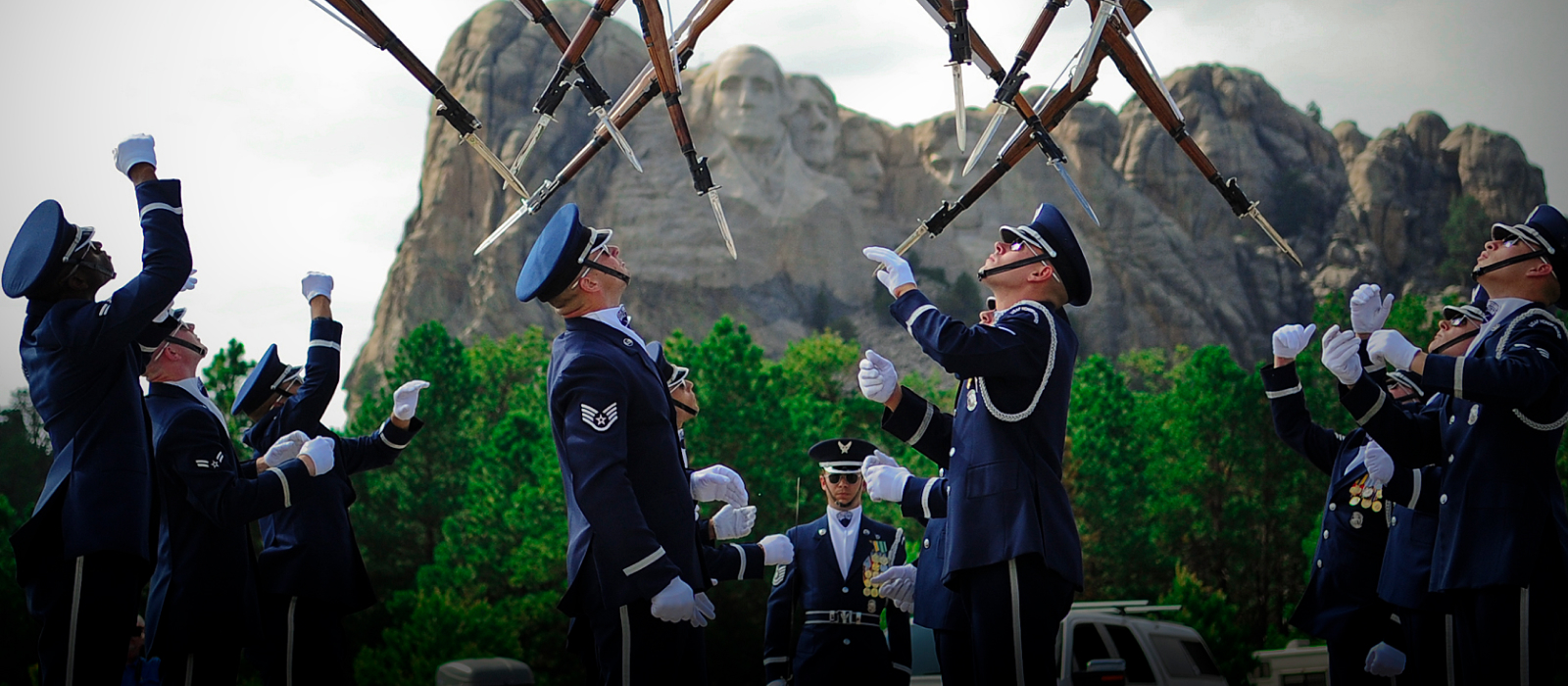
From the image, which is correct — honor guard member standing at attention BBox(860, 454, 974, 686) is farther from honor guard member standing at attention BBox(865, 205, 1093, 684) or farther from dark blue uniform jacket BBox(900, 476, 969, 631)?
honor guard member standing at attention BBox(865, 205, 1093, 684)

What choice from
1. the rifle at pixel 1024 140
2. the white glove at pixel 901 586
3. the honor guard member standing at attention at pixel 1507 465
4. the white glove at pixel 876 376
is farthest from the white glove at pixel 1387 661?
the white glove at pixel 876 376

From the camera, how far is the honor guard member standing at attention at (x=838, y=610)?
6.63m

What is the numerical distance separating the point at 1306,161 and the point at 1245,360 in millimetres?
13767

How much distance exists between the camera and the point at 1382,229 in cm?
6956

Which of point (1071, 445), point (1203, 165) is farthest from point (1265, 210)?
point (1203, 165)

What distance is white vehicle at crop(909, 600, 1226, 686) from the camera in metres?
8.40

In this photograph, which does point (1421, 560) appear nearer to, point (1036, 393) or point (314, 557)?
point (1036, 393)

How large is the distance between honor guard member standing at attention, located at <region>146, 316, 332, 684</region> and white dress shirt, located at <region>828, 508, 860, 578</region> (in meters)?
2.81

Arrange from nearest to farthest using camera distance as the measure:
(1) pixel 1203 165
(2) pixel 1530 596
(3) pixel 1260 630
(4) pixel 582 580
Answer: (4) pixel 582 580
(2) pixel 1530 596
(1) pixel 1203 165
(3) pixel 1260 630

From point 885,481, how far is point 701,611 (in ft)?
5.14

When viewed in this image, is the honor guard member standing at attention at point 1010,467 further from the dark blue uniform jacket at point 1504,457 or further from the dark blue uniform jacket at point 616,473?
the dark blue uniform jacket at point 1504,457

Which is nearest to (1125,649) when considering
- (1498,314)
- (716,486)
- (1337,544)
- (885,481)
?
(1337,544)

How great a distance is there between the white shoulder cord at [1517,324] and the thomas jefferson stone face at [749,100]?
67847 millimetres

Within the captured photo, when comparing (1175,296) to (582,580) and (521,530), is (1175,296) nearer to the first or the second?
(521,530)
